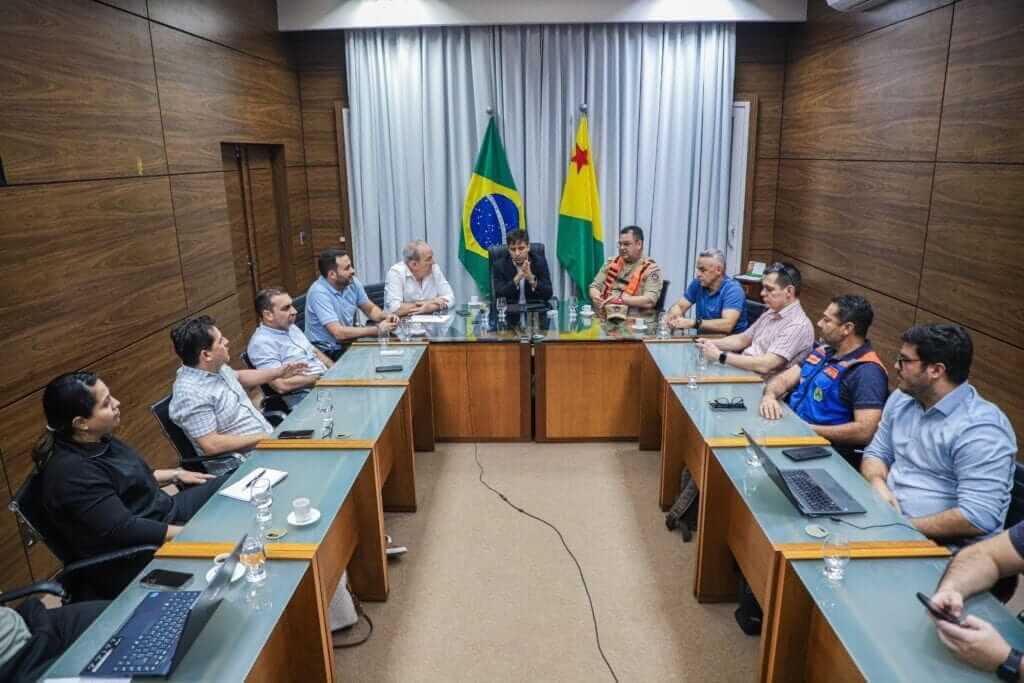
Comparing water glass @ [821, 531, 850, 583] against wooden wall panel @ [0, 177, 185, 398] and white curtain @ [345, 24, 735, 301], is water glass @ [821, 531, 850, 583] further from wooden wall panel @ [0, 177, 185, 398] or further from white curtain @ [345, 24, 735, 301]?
white curtain @ [345, 24, 735, 301]

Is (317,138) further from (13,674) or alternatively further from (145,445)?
(13,674)

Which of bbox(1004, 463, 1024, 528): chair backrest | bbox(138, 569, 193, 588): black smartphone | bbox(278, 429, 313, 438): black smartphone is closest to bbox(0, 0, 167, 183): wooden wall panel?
bbox(278, 429, 313, 438): black smartphone

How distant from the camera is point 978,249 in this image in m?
3.36

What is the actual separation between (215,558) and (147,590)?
0.59ft

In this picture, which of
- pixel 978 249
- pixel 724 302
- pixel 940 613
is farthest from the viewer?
pixel 724 302

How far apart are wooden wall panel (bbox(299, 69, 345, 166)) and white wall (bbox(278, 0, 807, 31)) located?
0.51 m

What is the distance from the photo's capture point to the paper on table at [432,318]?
443 centimetres

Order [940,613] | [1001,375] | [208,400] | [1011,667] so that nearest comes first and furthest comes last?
[1011,667]
[940,613]
[208,400]
[1001,375]

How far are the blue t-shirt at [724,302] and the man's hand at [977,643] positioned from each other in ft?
9.25

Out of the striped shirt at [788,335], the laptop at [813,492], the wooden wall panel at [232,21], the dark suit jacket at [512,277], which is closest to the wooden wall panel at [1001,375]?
the striped shirt at [788,335]

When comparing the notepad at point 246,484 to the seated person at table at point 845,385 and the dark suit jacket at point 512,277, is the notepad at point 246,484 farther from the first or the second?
the dark suit jacket at point 512,277

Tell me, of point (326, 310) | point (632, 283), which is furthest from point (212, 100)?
point (632, 283)

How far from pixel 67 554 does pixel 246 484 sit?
57cm

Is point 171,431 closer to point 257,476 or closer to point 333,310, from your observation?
point 257,476
